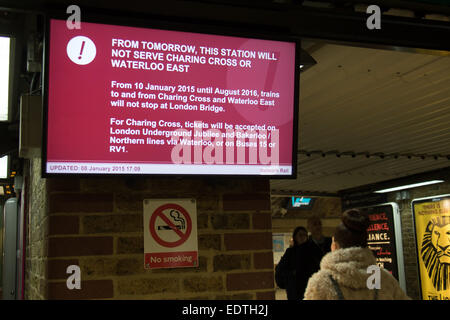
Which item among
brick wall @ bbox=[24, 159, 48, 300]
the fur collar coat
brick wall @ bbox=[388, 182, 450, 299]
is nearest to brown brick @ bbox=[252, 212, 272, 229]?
the fur collar coat

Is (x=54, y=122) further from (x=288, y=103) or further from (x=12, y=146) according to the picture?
(x=12, y=146)

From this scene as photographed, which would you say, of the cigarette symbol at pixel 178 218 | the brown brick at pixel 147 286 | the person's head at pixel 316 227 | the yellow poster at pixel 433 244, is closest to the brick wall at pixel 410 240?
the yellow poster at pixel 433 244

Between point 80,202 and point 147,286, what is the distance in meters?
0.60

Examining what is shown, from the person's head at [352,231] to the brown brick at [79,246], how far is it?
1.25 m

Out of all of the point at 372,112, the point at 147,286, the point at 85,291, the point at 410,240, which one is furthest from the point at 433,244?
the point at 85,291

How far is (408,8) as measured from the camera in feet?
10.8

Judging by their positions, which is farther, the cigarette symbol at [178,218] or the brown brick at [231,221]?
the brown brick at [231,221]

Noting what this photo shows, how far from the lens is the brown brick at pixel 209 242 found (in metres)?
2.93

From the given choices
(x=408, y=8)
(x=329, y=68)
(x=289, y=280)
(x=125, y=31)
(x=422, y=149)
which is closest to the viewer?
(x=125, y=31)

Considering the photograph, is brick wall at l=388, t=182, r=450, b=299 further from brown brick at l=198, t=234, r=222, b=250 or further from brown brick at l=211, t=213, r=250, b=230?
brown brick at l=198, t=234, r=222, b=250

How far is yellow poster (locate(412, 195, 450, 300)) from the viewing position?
29.6 feet

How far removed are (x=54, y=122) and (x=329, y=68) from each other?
2709 mm

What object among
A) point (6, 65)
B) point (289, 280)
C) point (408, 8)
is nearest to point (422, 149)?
→ point (289, 280)

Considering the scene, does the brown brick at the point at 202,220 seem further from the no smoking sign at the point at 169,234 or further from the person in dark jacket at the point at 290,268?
the person in dark jacket at the point at 290,268
